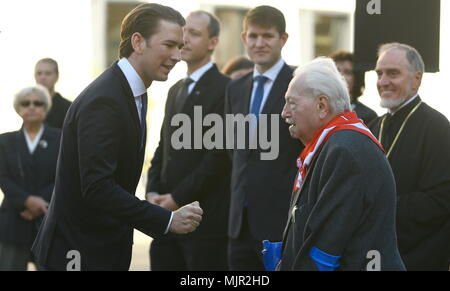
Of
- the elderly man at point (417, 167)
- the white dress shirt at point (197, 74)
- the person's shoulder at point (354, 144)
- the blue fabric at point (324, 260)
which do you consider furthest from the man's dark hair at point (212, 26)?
the blue fabric at point (324, 260)

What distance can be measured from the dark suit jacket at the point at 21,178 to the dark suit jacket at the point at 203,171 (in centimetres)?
110

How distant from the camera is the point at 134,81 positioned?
170 inches

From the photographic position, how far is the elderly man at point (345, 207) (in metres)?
3.77

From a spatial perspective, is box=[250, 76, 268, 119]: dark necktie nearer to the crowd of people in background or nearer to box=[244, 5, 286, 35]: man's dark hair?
the crowd of people in background

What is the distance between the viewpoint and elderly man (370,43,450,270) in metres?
5.17

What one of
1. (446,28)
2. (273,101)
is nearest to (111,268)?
(273,101)

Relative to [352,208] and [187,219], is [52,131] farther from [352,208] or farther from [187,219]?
[352,208]

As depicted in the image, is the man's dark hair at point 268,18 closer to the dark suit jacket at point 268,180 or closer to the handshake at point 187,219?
the dark suit jacket at point 268,180

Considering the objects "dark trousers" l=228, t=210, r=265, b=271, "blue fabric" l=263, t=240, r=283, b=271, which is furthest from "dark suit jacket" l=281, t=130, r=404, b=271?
"dark trousers" l=228, t=210, r=265, b=271

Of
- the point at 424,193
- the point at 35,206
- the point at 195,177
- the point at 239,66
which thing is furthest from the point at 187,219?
the point at 239,66

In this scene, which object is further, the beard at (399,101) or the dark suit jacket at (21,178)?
the dark suit jacket at (21,178)

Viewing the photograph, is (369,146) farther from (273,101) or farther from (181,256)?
(181,256)

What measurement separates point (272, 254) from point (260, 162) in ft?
6.32

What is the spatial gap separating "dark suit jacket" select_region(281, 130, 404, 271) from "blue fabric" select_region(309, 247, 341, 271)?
18 mm
